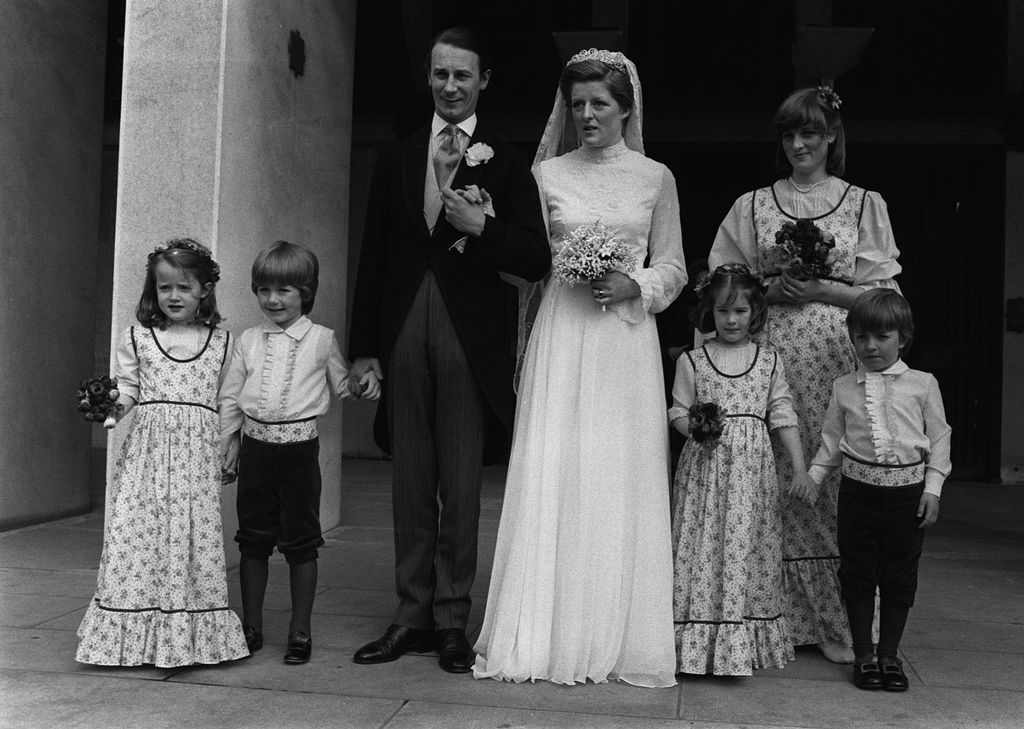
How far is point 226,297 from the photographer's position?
16.7ft

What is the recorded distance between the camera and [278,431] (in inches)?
153

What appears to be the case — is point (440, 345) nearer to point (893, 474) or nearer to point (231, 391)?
point (231, 391)

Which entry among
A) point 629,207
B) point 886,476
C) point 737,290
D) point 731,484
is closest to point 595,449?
point 731,484

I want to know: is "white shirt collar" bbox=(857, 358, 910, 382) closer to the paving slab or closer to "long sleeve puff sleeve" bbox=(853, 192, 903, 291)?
"long sleeve puff sleeve" bbox=(853, 192, 903, 291)

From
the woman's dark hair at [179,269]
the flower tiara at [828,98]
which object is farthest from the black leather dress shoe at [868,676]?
the woman's dark hair at [179,269]

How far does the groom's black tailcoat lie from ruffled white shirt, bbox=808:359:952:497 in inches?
47.3

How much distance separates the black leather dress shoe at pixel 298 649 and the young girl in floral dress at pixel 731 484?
1.33 metres

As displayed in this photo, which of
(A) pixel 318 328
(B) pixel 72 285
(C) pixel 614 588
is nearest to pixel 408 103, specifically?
(B) pixel 72 285

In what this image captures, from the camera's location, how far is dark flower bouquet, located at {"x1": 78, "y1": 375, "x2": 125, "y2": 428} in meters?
3.53

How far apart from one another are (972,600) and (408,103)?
7356mm

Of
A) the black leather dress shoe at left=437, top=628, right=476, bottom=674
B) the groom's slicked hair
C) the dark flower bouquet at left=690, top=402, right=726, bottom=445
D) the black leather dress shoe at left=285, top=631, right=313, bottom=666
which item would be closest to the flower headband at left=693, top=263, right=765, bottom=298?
the dark flower bouquet at left=690, top=402, right=726, bottom=445

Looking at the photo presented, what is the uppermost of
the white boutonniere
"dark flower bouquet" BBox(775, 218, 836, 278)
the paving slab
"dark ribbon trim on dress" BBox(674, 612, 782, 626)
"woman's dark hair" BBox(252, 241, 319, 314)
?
the white boutonniere

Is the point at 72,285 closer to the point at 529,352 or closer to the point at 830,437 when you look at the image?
the point at 529,352

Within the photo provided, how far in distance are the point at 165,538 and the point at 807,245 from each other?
2.52 metres
